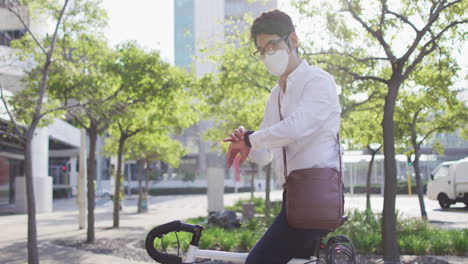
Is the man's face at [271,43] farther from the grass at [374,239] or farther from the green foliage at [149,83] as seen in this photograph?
the green foliage at [149,83]

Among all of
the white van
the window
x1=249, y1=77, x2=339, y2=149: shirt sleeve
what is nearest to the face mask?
x1=249, y1=77, x2=339, y2=149: shirt sleeve

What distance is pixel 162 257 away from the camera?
7.22 ft

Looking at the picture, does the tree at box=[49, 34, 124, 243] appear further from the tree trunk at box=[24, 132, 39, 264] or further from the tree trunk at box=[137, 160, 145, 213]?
the tree trunk at box=[137, 160, 145, 213]

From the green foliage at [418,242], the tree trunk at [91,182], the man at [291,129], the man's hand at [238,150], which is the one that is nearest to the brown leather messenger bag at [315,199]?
the man at [291,129]

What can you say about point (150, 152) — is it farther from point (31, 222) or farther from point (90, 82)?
point (31, 222)

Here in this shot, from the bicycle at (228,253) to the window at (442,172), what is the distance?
23.7 metres

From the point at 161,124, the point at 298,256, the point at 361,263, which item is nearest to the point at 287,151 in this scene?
the point at 298,256

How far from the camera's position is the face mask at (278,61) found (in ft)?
7.21

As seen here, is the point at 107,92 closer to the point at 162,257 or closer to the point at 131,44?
the point at 131,44

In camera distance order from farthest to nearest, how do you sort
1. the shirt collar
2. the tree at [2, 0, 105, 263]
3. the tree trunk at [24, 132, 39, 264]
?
1. the tree at [2, 0, 105, 263]
2. the tree trunk at [24, 132, 39, 264]
3. the shirt collar

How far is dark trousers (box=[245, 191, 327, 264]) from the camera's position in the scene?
2.06 meters

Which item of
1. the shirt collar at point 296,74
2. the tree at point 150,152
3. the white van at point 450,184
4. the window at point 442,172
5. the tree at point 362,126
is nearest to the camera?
the shirt collar at point 296,74

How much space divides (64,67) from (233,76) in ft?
15.3

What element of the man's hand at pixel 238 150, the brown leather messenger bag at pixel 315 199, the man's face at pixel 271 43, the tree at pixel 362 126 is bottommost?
the brown leather messenger bag at pixel 315 199
